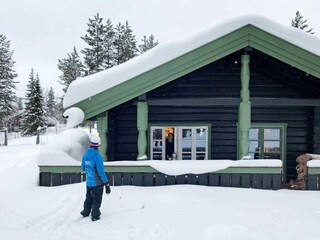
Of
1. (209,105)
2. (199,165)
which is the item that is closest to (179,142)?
(209,105)

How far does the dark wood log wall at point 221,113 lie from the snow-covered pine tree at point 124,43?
25.9 meters

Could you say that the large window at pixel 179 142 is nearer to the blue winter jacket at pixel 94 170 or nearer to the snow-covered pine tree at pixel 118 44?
the blue winter jacket at pixel 94 170

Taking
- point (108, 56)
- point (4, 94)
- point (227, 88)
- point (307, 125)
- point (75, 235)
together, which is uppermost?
point (108, 56)

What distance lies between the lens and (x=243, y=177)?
688 cm

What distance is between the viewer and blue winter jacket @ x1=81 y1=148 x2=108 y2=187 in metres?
5.11

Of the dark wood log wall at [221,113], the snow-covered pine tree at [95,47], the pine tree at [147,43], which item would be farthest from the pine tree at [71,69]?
the dark wood log wall at [221,113]

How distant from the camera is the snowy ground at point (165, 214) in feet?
13.9

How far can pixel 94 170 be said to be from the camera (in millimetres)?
5164

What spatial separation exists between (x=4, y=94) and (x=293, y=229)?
3659 cm

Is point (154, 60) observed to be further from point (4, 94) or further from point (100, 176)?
point (4, 94)

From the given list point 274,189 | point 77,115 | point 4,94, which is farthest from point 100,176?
point 4,94

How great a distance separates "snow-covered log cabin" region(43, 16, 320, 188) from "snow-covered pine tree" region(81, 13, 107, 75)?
960 inches

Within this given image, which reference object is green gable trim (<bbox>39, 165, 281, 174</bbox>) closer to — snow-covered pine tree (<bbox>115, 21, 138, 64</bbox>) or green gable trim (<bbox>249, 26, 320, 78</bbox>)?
green gable trim (<bbox>249, 26, 320, 78</bbox>)

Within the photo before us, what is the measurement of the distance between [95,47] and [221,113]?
26704 mm
